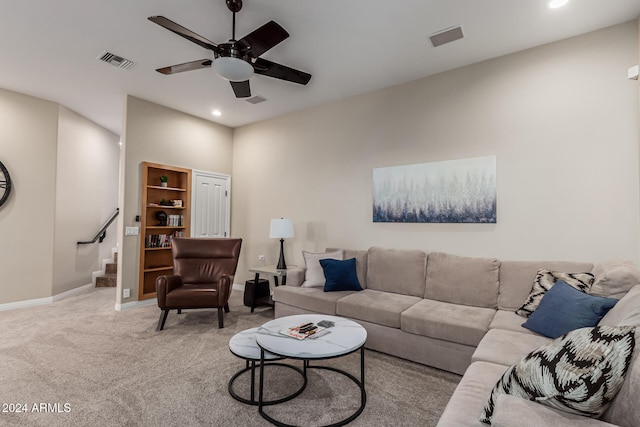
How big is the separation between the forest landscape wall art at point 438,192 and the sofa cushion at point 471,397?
190 cm

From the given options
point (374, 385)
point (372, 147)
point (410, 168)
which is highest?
point (372, 147)

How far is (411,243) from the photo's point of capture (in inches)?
145

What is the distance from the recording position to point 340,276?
3.50m

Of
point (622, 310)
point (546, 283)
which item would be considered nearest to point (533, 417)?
point (622, 310)

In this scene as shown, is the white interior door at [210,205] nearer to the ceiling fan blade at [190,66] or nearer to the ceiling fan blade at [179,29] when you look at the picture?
the ceiling fan blade at [190,66]

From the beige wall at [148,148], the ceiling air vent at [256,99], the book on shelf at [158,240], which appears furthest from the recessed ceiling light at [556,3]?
the book on shelf at [158,240]

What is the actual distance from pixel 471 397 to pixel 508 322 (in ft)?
4.28

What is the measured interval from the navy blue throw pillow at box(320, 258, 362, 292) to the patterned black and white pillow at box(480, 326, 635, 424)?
243 cm

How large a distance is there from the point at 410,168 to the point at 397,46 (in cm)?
132

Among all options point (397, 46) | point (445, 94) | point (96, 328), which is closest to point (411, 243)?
point (445, 94)

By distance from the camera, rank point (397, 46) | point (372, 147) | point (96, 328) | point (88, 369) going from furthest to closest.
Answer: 1. point (372, 147)
2. point (96, 328)
3. point (397, 46)
4. point (88, 369)

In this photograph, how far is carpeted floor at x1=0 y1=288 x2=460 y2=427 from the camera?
194cm

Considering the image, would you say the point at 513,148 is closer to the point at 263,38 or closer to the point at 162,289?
the point at 263,38

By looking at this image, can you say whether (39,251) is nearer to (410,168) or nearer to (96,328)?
(96,328)
